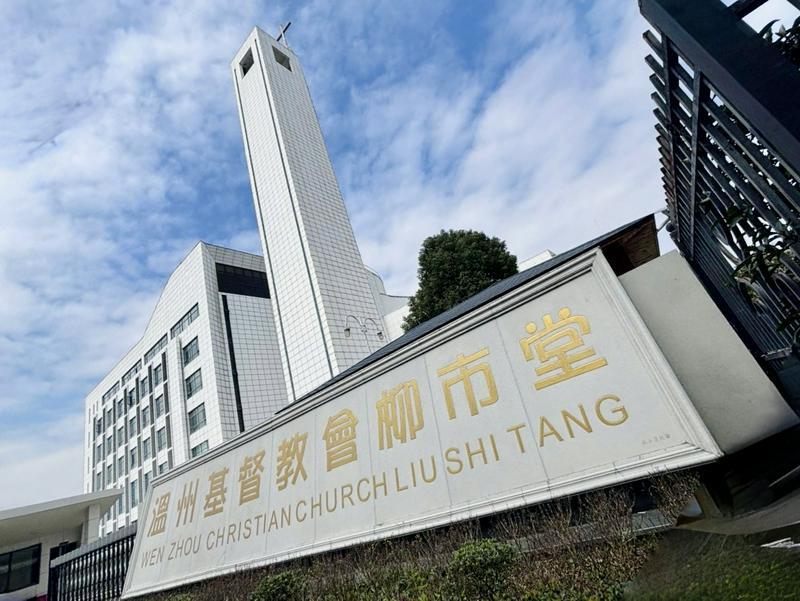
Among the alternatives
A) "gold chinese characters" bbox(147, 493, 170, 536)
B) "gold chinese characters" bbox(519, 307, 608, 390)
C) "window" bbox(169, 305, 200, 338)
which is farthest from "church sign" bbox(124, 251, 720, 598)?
"window" bbox(169, 305, 200, 338)

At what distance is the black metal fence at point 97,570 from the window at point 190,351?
39.5 ft

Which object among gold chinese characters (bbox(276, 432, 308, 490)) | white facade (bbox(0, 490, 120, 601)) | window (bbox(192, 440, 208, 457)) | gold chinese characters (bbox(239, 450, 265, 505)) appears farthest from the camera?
window (bbox(192, 440, 208, 457))

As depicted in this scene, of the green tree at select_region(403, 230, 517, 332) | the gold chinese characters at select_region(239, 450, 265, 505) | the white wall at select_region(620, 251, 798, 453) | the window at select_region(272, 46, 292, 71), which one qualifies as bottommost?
the white wall at select_region(620, 251, 798, 453)

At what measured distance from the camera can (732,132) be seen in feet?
9.81

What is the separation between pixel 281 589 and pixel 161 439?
27170 millimetres

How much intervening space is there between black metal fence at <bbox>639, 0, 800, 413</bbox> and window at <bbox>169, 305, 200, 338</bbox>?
2663 cm

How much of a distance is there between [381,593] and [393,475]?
1465 mm

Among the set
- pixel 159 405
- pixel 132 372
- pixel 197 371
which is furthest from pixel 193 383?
pixel 132 372

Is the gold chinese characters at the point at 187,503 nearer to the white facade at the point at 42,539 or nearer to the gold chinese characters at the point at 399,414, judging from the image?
the gold chinese characters at the point at 399,414

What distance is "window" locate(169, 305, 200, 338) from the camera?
2680cm

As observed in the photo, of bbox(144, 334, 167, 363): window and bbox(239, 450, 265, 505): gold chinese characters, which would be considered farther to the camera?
bbox(144, 334, 167, 363): window

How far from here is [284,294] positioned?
2134 centimetres

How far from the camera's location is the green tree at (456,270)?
1762 cm

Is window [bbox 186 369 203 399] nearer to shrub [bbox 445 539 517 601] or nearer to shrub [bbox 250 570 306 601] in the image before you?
shrub [bbox 250 570 306 601]
